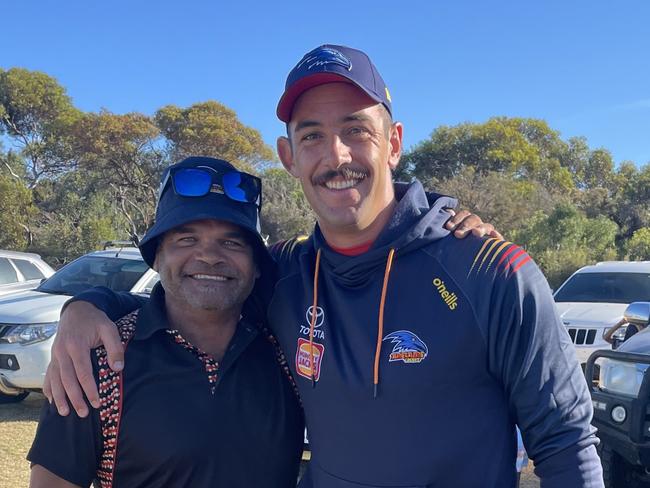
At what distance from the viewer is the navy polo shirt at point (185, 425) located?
6.69ft

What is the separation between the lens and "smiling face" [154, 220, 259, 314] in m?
2.38

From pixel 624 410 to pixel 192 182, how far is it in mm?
2963

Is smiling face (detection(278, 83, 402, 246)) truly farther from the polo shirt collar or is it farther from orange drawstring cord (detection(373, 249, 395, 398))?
the polo shirt collar

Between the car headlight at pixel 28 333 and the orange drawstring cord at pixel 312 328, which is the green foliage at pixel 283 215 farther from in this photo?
the orange drawstring cord at pixel 312 328

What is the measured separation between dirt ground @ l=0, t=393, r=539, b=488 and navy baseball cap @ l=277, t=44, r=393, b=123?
422 centimetres

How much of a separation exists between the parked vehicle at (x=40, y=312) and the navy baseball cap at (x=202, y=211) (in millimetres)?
4814

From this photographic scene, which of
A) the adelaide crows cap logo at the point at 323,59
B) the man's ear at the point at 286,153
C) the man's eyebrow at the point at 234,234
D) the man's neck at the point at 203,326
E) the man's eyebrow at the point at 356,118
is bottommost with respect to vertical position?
the man's neck at the point at 203,326

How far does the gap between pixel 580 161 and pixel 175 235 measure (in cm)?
4387

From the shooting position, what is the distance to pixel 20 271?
411 inches

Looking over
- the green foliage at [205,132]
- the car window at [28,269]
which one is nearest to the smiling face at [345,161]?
the car window at [28,269]

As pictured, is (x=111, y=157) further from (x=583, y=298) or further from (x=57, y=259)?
(x=583, y=298)

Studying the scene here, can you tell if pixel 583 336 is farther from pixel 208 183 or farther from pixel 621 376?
pixel 208 183

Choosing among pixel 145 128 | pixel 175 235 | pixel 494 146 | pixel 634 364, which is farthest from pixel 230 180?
pixel 494 146

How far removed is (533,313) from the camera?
71.6 inches
